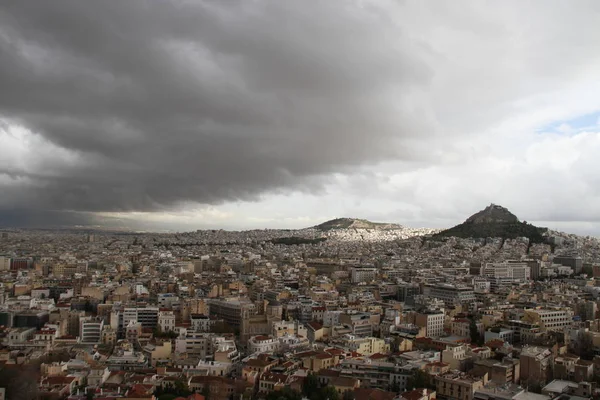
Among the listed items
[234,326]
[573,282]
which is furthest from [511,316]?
[573,282]

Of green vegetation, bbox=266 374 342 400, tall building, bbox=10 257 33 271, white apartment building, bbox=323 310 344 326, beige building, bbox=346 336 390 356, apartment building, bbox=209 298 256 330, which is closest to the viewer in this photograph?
green vegetation, bbox=266 374 342 400

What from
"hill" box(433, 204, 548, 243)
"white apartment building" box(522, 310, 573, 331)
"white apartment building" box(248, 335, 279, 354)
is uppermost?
"hill" box(433, 204, 548, 243)

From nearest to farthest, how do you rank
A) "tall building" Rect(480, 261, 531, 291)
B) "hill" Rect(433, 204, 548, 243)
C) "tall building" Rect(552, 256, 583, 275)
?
"tall building" Rect(480, 261, 531, 291) → "tall building" Rect(552, 256, 583, 275) → "hill" Rect(433, 204, 548, 243)

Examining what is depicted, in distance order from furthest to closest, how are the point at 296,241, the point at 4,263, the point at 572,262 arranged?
1. the point at 296,241
2. the point at 4,263
3. the point at 572,262

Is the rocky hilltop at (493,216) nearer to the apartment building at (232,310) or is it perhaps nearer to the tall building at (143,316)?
the apartment building at (232,310)

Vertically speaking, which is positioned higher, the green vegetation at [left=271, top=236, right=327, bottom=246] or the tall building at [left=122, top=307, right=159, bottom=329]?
the green vegetation at [left=271, top=236, right=327, bottom=246]

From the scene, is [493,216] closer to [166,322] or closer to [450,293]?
[450,293]

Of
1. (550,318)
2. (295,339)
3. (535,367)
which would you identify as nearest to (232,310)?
(295,339)

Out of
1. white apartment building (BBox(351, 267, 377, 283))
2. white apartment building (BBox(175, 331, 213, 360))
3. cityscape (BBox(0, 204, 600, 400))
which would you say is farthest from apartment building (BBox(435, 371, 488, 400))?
white apartment building (BBox(351, 267, 377, 283))

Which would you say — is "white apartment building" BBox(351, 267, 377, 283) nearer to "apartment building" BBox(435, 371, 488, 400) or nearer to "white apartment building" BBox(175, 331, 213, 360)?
"white apartment building" BBox(175, 331, 213, 360)
